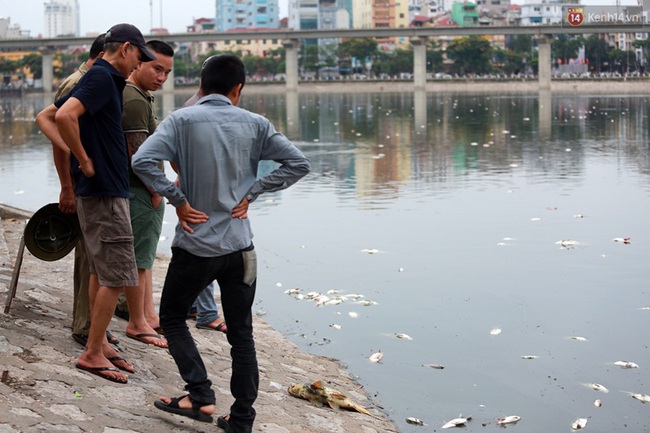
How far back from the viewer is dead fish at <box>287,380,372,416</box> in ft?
21.5

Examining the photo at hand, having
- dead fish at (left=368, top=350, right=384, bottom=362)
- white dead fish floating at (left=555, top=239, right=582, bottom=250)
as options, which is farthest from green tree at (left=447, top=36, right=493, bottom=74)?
dead fish at (left=368, top=350, right=384, bottom=362)

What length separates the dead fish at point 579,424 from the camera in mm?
6438

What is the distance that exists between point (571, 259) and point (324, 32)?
4566 inches

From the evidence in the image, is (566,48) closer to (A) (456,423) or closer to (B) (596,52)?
(B) (596,52)

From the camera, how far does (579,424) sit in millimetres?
6469

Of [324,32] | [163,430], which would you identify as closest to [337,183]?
[163,430]

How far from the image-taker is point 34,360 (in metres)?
6.02

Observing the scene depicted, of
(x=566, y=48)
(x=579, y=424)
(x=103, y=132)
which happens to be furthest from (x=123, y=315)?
(x=566, y=48)

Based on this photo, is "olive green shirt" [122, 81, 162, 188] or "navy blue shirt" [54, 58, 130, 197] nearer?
"navy blue shirt" [54, 58, 130, 197]

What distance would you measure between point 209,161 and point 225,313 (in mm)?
761

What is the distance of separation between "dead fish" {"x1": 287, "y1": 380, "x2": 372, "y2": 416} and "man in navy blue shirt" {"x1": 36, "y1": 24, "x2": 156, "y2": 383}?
3.77ft

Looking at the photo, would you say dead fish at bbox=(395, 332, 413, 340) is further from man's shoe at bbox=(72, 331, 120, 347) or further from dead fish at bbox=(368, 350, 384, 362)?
man's shoe at bbox=(72, 331, 120, 347)

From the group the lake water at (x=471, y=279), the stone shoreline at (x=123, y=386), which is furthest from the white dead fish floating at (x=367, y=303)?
the stone shoreline at (x=123, y=386)

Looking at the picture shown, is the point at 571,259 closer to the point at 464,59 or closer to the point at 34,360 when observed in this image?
the point at 34,360
